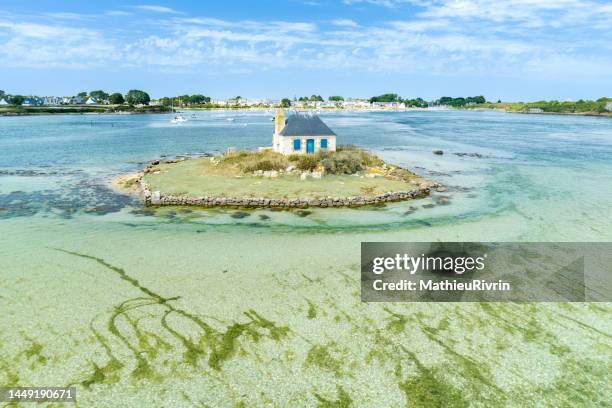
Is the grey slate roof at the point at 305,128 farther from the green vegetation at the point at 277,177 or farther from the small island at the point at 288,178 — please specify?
the green vegetation at the point at 277,177

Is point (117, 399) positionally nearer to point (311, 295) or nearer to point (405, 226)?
point (311, 295)

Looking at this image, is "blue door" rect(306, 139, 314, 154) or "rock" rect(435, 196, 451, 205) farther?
"blue door" rect(306, 139, 314, 154)

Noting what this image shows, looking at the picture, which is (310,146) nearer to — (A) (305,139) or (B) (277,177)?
(A) (305,139)

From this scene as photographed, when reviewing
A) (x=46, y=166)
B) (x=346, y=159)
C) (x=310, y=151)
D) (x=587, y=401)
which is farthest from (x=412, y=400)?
(x=46, y=166)

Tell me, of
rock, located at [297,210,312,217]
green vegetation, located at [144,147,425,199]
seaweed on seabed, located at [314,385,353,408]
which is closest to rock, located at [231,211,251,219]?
green vegetation, located at [144,147,425,199]

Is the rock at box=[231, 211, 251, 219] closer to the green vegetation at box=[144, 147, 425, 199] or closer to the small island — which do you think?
the small island

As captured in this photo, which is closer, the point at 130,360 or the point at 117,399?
the point at 117,399

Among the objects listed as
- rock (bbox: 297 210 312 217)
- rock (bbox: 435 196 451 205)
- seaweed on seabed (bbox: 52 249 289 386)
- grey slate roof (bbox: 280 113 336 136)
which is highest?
grey slate roof (bbox: 280 113 336 136)
